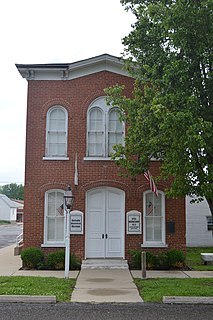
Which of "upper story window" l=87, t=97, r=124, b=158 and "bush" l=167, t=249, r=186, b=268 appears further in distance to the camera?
"upper story window" l=87, t=97, r=124, b=158

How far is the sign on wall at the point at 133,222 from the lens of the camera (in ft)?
57.2

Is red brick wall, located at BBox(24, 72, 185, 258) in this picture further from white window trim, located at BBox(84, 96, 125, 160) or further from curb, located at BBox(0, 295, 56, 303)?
curb, located at BBox(0, 295, 56, 303)

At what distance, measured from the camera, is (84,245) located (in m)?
17.3

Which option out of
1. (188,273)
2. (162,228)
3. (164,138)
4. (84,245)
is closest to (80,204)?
(84,245)

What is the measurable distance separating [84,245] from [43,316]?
778 cm

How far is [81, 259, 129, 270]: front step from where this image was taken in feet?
54.0

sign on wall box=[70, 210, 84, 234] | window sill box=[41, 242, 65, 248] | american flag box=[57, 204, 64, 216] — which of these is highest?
american flag box=[57, 204, 64, 216]

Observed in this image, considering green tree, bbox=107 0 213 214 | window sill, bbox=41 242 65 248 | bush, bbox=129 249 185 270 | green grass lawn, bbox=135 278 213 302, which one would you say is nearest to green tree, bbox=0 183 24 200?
window sill, bbox=41 242 65 248

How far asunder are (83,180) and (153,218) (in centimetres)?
302

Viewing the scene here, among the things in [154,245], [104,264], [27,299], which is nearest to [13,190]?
[154,245]

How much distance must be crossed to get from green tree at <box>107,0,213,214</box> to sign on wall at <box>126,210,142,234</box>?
15.2 feet

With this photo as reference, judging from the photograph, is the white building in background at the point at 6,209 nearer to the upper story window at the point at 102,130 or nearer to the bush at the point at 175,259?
the upper story window at the point at 102,130

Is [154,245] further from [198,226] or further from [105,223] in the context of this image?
[198,226]

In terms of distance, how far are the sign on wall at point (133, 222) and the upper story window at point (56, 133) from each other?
3378mm
